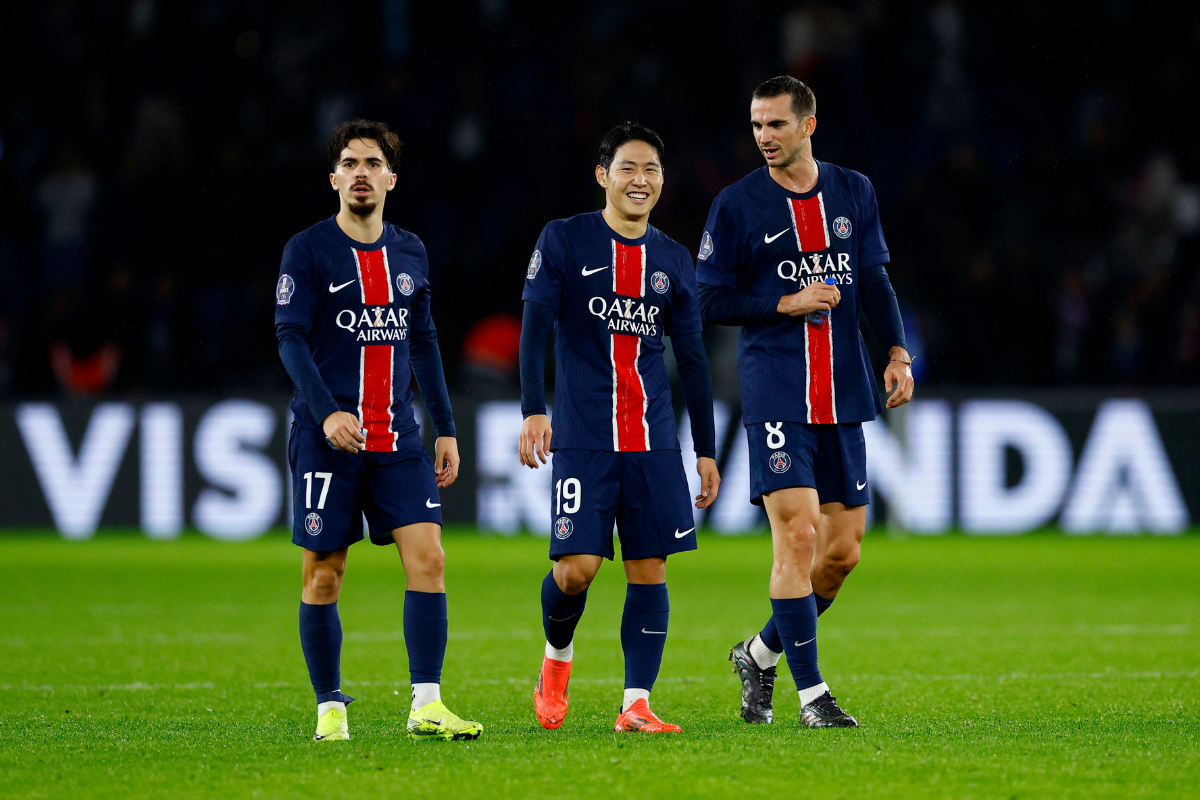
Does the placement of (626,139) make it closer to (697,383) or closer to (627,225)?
(627,225)

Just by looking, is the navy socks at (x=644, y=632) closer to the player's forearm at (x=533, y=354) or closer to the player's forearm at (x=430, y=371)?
the player's forearm at (x=533, y=354)

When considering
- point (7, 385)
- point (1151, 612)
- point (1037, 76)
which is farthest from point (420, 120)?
point (1151, 612)

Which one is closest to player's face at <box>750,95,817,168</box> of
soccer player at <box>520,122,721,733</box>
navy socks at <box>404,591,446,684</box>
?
soccer player at <box>520,122,721,733</box>

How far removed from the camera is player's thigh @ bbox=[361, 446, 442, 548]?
15.9ft

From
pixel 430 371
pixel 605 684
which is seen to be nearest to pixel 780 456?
pixel 430 371

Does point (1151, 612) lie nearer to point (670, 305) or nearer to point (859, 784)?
point (670, 305)

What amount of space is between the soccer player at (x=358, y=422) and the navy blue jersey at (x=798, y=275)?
3.57 ft

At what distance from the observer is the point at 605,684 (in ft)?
20.4

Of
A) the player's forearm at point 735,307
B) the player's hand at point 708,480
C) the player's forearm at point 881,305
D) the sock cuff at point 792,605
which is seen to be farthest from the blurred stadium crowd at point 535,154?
the sock cuff at point 792,605

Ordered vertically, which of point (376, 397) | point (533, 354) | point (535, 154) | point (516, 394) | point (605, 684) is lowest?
point (605, 684)

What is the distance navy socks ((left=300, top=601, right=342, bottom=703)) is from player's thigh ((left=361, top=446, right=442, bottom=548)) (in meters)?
0.34

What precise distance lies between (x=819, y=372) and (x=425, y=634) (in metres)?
1.56

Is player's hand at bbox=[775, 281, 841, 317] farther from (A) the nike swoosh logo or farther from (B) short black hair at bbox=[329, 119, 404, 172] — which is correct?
(B) short black hair at bbox=[329, 119, 404, 172]

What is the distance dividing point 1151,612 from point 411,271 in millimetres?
5447
